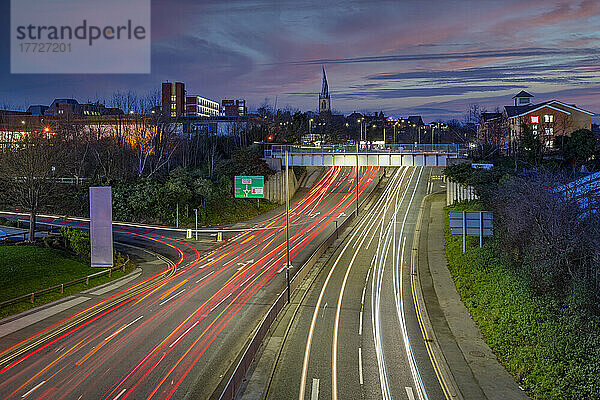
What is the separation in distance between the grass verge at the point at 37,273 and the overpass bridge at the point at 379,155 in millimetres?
25336

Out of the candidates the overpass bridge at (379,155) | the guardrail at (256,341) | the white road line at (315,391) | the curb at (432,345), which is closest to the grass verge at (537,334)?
the curb at (432,345)

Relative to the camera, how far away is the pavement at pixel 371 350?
15992mm

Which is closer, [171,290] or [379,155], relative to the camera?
[171,290]

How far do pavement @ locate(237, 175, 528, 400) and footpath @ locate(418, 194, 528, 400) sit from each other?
0.03m

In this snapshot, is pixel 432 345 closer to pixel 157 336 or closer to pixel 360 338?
pixel 360 338

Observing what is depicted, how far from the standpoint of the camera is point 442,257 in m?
37.6

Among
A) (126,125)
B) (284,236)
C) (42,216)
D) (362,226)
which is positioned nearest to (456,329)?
(284,236)

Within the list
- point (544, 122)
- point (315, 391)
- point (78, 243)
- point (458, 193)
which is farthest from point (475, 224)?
point (544, 122)

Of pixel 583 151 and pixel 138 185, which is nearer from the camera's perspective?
pixel 583 151

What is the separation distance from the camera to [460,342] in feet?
A: 67.6

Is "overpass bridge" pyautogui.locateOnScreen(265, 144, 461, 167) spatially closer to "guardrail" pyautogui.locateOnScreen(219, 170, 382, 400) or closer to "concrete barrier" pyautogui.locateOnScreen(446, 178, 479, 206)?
"concrete barrier" pyautogui.locateOnScreen(446, 178, 479, 206)

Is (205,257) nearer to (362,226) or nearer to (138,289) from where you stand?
(138,289)

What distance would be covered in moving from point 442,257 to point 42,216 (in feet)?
153

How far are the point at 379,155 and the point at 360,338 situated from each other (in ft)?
121
